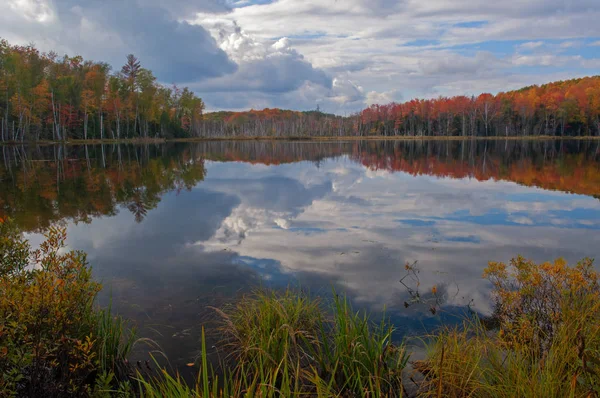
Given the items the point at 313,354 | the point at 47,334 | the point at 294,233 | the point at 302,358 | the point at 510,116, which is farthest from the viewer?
the point at 510,116

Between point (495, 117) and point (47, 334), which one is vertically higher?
point (495, 117)

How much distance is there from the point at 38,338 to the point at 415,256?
321 inches

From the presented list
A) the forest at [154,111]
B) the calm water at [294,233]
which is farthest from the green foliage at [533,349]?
the forest at [154,111]

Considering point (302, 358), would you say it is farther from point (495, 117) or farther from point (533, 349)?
point (495, 117)

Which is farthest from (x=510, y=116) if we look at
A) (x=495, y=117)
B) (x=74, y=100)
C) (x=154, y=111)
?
(x=74, y=100)

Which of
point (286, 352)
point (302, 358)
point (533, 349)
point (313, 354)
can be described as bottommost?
point (302, 358)

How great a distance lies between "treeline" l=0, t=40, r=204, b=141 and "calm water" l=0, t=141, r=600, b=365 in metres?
48.2

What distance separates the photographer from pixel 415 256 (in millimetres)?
10391

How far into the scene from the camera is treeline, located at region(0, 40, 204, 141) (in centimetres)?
6356

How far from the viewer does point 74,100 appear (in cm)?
7556

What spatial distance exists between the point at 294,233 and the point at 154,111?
86409 millimetres

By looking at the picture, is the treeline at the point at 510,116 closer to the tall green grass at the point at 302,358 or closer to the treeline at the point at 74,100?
the treeline at the point at 74,100

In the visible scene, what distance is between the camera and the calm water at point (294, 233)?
8039 mm

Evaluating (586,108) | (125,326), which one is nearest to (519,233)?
(125,326)
